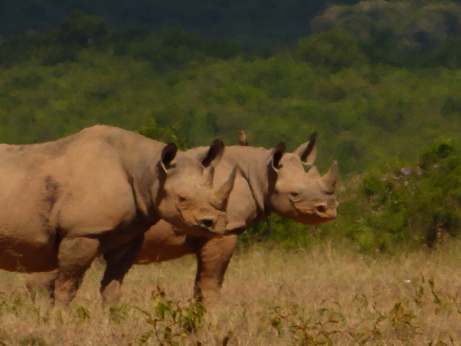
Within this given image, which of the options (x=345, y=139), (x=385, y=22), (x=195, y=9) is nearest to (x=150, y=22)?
(x=195, y=9)

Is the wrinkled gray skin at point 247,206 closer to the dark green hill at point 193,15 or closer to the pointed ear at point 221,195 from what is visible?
the pointed ear at point 221,195

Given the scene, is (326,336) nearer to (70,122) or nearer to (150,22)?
(70,122)

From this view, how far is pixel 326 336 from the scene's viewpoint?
8141 mm

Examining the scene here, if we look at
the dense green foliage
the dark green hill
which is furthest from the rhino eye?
the dark green hill

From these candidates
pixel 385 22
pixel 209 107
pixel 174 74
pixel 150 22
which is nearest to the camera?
pixel 209 107

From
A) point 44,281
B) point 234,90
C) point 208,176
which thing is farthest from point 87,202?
point 234,90

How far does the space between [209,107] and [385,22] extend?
36027mm

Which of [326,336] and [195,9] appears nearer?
[326,336]

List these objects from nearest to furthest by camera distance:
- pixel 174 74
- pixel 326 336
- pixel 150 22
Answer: pixel 326 336 → pixel 174 74 → pixel 150 22

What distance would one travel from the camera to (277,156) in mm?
11633

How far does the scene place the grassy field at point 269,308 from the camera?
8.55 metres

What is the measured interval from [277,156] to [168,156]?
5.94 ft

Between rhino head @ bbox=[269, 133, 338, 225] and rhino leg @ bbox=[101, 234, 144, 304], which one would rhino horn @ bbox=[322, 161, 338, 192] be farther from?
rhino leg @ bbox=[101, 234, 144, 304]

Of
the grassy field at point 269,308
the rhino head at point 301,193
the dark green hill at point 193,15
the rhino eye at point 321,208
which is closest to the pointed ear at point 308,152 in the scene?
the rhino head at point 301,193
